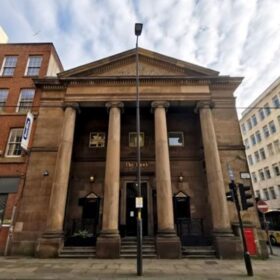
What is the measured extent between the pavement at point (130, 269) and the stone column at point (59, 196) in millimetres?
859

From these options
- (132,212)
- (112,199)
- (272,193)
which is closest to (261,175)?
(272,193)

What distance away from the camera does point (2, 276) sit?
7.64m

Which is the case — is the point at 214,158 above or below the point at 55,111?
below

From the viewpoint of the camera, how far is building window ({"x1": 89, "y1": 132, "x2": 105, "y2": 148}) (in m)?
16.8

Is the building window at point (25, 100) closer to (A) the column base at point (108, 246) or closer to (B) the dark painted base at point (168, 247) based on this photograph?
(A) the column base at point (108, 246)

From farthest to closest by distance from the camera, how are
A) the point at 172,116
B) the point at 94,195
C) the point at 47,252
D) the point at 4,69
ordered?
the point at 4,69 → the point at 172,116 → the point at 94,195 → the point at 47,252

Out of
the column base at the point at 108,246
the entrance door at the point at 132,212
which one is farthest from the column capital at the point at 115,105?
the column base at the point at 108,246

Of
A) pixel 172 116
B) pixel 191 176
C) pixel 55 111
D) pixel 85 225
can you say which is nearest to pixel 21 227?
pixel 85 225

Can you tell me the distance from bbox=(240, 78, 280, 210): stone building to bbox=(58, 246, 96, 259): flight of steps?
104ft

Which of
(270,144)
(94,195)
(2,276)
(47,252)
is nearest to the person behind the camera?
(2,276)

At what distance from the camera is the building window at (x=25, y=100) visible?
16.7 meters

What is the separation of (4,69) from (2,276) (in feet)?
56.0

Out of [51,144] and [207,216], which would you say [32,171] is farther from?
A: [207,216]

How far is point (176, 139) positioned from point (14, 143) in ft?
39.3
